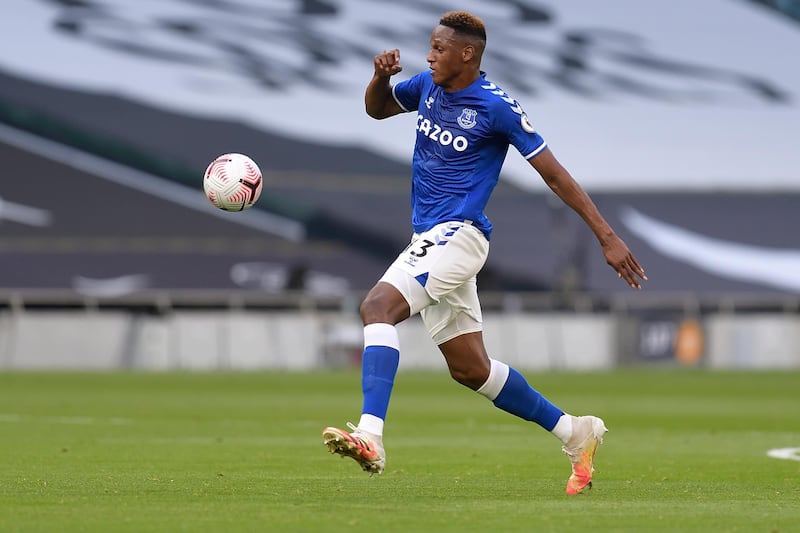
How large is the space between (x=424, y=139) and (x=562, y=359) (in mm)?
24000

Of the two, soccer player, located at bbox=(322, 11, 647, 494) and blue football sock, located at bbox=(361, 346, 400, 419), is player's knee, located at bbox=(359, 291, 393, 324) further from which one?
blue football sock, located at bbox=(361, 346, 400, 419)

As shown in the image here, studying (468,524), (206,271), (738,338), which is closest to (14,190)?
(206,271)

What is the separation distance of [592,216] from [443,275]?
33.2 inches

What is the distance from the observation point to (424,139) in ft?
28.8

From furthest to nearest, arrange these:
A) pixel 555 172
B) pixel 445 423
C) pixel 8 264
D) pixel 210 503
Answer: pixel 8 264, pixel 445 423, pixel 555 172, pixel 210 503

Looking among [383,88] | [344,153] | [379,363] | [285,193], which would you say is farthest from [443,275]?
[344,153]

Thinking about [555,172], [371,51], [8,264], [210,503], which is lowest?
[8,264]

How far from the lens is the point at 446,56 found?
860 cm

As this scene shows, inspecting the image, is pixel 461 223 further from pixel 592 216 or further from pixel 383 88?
pixel 383 88

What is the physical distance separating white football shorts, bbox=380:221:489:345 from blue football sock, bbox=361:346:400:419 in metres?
0.32

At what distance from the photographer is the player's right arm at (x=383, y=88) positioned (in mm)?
8742

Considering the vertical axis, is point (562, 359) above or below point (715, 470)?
below

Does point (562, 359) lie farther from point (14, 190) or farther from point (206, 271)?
point (14, 190)

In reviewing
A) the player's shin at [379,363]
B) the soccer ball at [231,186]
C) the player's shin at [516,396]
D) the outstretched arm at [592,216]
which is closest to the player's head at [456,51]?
the outstretched arm at [592,216]
